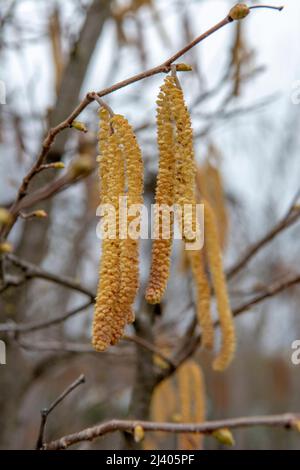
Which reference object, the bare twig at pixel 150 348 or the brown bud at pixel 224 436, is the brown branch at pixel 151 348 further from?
the brown bud at pixel 224 436

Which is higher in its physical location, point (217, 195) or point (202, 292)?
point (217, 195)

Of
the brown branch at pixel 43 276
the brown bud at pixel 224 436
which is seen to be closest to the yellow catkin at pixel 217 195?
the brown branch at pixel 43 276

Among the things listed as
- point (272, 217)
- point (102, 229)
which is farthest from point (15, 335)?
point (272, 217)

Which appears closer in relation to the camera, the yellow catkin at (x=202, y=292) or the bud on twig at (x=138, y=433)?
the bud on twig at (x=138, y=433)

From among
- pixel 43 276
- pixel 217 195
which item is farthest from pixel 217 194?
pixel 43 276

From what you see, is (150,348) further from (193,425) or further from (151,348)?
(193,425)

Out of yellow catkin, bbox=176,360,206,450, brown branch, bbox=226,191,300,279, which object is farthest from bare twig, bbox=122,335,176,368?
brown branch, bbox=226,191,300,279
